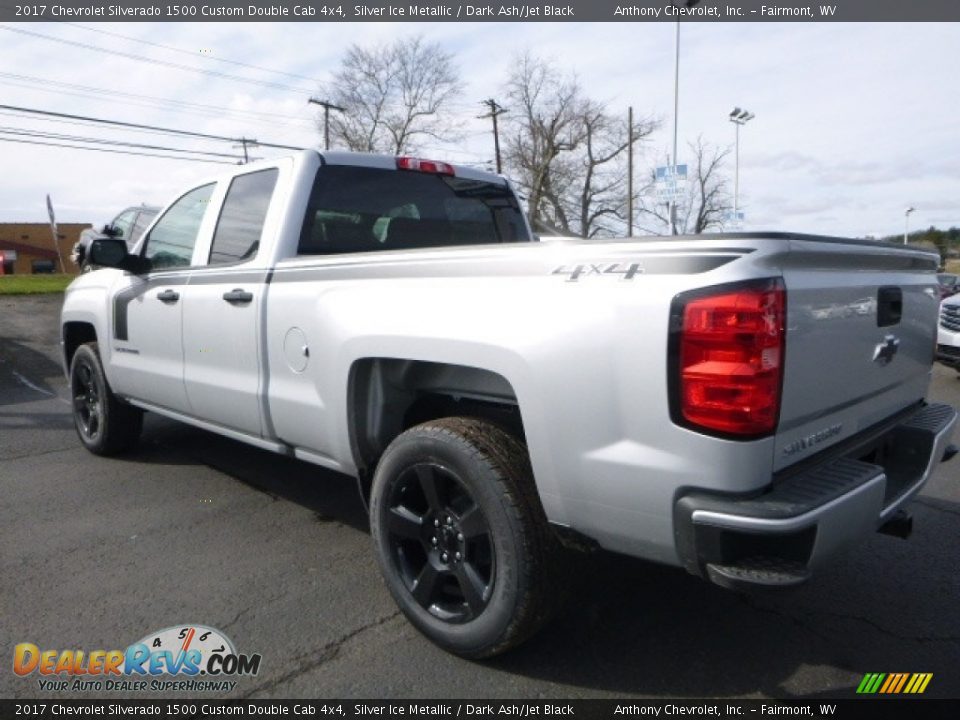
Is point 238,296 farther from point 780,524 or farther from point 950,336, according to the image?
point 950,336

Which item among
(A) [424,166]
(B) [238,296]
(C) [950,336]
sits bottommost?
(C) [950,336]

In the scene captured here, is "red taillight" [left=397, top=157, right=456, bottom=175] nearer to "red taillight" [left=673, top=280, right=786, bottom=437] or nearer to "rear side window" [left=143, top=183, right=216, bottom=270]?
"rear side window" [left=143, top=183, right=216, bottom=270]

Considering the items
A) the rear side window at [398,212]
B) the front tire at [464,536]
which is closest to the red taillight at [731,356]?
the front tire at [464,536]

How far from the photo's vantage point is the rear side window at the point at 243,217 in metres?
3.84

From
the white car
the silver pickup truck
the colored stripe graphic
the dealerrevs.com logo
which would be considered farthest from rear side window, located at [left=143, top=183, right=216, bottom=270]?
the white car

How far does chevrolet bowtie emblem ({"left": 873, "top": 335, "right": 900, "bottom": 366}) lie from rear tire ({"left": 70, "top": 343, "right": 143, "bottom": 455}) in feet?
15.4

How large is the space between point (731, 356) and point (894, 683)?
58.4 inches

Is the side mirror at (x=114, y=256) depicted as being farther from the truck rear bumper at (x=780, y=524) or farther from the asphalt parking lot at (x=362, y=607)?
the truck rear bumper at (x=780, y=524)

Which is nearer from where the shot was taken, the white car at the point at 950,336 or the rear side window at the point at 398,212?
the rear side window at the point at 398,212

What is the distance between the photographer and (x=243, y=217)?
4.00 metres

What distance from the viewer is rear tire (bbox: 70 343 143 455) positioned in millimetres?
5230

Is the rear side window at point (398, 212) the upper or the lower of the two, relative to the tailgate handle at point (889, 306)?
upper

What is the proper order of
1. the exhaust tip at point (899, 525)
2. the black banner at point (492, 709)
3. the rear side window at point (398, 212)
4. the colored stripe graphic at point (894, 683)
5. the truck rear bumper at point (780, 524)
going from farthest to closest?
1. the rear side window at point (398, 212)
2. the exhaust tip at point (899, 525)
3. the colored stripe graphic at point (894, 683)
4. the black banner at point (492, 709)
5. the truck rear bumper at point (780, 524)

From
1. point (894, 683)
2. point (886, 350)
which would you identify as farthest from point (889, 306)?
point (894, 683)
